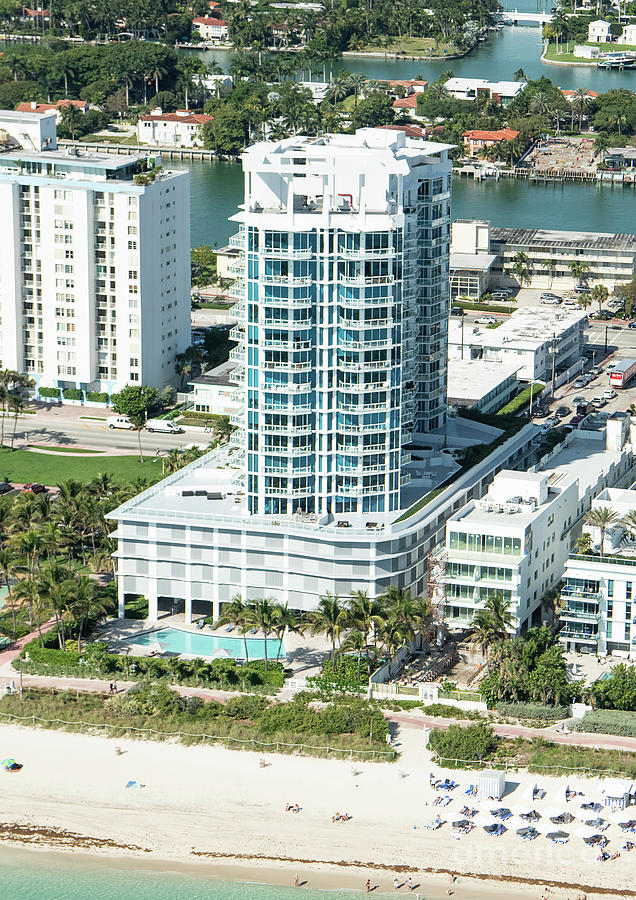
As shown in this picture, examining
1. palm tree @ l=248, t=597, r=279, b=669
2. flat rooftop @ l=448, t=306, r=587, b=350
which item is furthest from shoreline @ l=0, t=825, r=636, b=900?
flat rooftop @ l=448, t=306, r=587, b=350

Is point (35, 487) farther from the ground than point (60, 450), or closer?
farther from the ground

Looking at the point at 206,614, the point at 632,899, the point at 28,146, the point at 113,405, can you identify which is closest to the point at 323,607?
the point at 206,614

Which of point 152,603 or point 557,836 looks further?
point 152,603

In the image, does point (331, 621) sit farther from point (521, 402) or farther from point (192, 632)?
point (521, 402)

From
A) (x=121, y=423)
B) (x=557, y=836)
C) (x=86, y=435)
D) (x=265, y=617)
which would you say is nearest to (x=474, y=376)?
(x=121, y=423)

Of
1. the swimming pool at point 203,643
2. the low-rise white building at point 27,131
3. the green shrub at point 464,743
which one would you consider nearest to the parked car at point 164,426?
the low-rise white building at point 27,131
